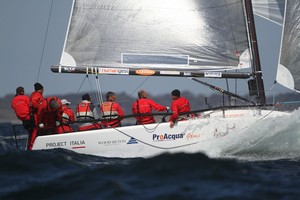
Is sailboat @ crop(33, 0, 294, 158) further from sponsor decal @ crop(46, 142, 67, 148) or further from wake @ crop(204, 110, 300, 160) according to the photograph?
wake @ crop(204, 110, 300, 160)

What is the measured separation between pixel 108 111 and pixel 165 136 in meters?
1.35

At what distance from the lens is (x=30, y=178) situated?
7.30 metres

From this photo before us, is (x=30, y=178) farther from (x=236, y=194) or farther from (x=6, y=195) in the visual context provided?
(x=236, y=194)

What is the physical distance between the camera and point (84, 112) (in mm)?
11461

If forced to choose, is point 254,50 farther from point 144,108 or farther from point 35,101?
point 35,101

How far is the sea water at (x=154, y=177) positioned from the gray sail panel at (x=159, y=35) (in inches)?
88.7

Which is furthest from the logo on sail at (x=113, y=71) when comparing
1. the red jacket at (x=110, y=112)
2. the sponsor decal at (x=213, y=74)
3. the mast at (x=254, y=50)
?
the mast at (x=254, y=50)

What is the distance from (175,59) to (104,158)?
266 cm

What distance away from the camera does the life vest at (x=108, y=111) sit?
36.4 ft

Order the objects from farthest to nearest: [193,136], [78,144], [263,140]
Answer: [78,144]
[193,136]
[263,140]

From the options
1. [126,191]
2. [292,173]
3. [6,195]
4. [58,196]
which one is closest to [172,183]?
[126,191]

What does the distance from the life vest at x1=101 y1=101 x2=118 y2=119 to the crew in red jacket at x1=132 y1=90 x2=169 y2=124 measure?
0.41 meters

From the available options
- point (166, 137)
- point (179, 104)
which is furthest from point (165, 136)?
point (179, 104)

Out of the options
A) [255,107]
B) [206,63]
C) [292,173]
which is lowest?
[292,173]
